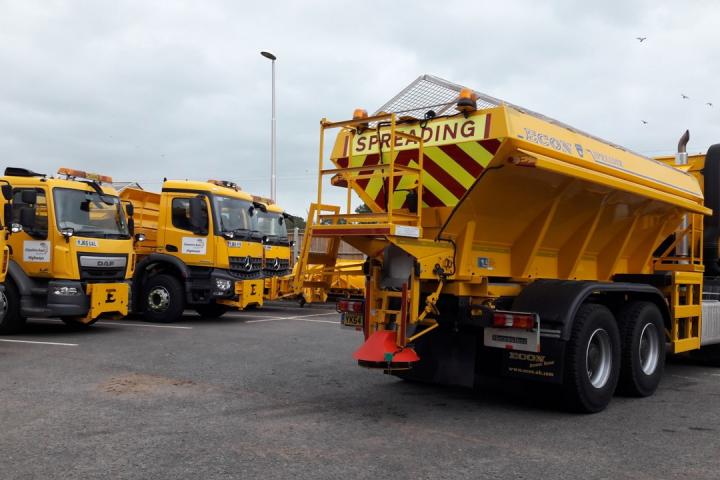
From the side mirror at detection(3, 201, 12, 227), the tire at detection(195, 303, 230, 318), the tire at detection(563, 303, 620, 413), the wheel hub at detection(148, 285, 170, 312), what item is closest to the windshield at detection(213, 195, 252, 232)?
the wheel hub at detection(148, 285, 170, 312)

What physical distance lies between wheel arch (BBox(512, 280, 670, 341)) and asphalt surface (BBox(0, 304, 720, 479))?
3.13 feet

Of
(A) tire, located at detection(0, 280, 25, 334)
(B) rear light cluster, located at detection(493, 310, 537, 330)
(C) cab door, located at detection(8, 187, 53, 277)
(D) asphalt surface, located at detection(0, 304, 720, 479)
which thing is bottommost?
(D) asphalt surface, located at detection(0, 304, 720, 479)

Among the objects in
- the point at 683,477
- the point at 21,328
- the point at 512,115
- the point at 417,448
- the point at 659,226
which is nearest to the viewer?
the point at 683,477

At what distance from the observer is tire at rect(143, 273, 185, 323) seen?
1384 cm

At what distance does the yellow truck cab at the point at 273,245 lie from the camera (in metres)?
15.0

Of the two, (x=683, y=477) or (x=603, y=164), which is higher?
(x=603, y=164)

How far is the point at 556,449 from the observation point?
507 centimetres

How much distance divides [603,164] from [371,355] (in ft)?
10.6

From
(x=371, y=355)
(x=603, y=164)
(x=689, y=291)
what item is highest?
(x=603, y=164)

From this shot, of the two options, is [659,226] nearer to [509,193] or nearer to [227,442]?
[509,193]

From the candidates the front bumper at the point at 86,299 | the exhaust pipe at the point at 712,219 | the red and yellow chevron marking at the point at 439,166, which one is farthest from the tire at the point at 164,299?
the exhaust pipe at the point at 712,219

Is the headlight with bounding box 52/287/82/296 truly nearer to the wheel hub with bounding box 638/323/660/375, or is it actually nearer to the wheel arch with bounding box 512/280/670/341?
the wheel arch with bounding box 512/280/670/341

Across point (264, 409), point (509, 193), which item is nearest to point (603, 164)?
point (509, 193)

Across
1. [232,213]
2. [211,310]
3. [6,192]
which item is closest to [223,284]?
[232,213]
